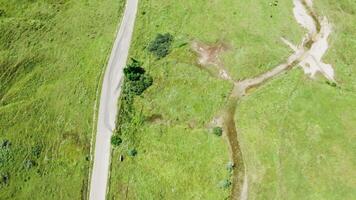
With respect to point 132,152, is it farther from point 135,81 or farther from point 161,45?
point 161,45

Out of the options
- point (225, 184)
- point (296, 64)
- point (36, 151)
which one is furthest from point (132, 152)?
point (296, 64)

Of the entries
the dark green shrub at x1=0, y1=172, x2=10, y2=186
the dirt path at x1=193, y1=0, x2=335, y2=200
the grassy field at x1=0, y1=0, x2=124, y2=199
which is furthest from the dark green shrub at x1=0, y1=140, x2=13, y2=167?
the dirt path at x1=193, y1=0, x2=335, y2=200

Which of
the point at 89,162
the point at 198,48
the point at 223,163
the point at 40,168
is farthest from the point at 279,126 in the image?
the point at 40,168

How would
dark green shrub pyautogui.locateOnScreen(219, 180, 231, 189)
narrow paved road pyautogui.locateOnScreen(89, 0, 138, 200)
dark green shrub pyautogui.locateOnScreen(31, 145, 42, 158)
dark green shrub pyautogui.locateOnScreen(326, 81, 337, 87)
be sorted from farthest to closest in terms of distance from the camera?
dark green shrub pyautogui.locateOnScreen(31, 145, 42, 158), narrow paved road pyautogui.locateOnScreen(89, 0, 138, 200), dark green shrub pyautogui.locateOnScreen(326, 81, 337, 87), dark green shrub pyautogui.locateOnScreen(219, 180, 231, 189)

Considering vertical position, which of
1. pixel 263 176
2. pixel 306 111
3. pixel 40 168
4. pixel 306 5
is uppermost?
pixel 306 5

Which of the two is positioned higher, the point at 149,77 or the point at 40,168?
the point at 149,77

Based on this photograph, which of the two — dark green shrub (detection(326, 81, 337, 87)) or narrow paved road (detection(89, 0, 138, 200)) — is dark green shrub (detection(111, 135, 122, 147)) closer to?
narrow paved road (detection(89, 0, 138, 200))

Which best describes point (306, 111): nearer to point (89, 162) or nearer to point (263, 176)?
point (263, 176)
